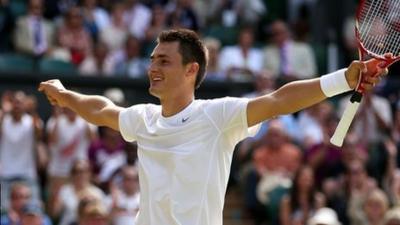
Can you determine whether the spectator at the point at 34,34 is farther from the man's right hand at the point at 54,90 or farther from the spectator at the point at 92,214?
the man's right hand at the point at 54,90

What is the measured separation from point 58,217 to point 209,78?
338 cm

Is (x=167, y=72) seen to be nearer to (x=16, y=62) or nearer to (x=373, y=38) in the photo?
(x=373, y=38)

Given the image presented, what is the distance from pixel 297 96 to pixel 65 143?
7.89m

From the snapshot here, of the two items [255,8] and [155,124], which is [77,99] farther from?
[255,8]

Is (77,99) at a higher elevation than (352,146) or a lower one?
higher

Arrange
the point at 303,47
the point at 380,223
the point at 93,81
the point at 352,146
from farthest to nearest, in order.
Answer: the point at 303,47 → the point at 93,81 → the point at 352,146 → the point at 380,223

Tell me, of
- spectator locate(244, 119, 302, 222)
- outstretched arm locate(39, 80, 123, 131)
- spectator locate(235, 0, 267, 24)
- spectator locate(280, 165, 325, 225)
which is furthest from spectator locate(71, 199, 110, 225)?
spectator locate(235, 0, 267, 24)

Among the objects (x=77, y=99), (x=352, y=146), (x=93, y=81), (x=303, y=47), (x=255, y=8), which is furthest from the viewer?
(x=255, y=8)

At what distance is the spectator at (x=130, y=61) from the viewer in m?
15.9

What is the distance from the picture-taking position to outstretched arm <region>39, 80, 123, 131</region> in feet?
23.6

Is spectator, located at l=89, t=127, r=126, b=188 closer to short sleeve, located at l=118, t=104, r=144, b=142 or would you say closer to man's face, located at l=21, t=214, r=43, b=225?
man's face, located at l=21, t=214, r=43, b=225

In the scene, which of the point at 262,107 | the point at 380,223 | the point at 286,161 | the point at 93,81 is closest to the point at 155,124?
the point at 262,107

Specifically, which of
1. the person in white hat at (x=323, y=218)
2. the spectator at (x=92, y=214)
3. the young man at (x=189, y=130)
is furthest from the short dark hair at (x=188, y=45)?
the spectator at (x=92, y=214)

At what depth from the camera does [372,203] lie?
41.3ft
